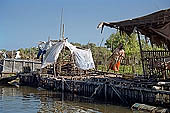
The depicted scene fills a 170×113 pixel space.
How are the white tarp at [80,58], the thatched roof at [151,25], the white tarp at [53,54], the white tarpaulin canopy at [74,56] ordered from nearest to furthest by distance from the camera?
the thatched roof at [151,25]
the white tarp at [53,54]
the white tarpaulin canopy at [74,56]
the white tarp at [80,58]

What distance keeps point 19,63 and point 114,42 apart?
16.9 metres

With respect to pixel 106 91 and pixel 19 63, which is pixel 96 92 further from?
pixel 19 63

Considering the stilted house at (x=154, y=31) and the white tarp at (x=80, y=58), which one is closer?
the stilted house at (x=154, y=31)

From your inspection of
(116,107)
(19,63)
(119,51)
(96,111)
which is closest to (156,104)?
(116,107)

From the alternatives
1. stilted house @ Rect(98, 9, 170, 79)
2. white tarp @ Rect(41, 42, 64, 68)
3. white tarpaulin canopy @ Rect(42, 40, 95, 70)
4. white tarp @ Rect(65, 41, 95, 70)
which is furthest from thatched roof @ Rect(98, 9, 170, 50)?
white tarp @ Rect(65, 41, 95, 70)

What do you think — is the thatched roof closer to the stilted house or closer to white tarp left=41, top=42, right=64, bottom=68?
the stilted house

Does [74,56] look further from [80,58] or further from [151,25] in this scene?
[151,25]

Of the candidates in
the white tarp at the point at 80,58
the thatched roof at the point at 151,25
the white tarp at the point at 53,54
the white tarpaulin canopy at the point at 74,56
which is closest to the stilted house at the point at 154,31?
the thatched roof at the point at 151,25

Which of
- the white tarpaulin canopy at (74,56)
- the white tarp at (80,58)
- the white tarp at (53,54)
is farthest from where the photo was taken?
the white tarp at (80,58)

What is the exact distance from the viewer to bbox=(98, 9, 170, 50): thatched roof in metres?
10.7

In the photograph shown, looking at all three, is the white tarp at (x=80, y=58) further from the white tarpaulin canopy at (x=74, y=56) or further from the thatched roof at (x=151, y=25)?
the thatched roof at (x=151, y=25)

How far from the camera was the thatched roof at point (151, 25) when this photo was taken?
35.1 ft

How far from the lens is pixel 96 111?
10.9m

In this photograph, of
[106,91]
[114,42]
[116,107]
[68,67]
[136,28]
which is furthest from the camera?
[114,42]
